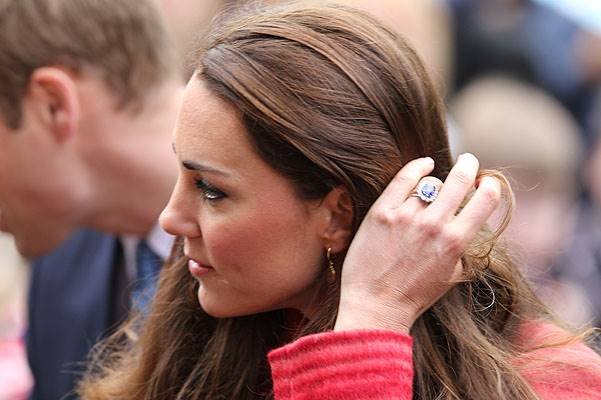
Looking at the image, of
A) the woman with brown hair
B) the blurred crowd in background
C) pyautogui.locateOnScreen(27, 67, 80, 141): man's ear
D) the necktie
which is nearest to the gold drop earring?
the woman with brown hair

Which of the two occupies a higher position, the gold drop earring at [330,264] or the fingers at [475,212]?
the fingers at [475,212]

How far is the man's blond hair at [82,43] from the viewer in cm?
288

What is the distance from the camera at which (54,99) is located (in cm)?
291

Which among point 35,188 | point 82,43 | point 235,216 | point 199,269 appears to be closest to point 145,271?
point 35,188

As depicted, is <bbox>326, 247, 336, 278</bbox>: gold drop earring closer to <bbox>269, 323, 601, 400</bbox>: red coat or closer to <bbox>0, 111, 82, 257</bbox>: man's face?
<bbox>269, 323, 601, 400</bbox>: red coat

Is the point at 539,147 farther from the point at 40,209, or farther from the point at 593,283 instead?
the point at 40,209

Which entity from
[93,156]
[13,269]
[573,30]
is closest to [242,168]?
[93,156]

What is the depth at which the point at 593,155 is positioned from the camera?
5.32 meters

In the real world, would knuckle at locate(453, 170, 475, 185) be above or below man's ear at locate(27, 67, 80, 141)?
above

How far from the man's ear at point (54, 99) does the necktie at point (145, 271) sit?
35cm

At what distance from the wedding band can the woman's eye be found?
327mm

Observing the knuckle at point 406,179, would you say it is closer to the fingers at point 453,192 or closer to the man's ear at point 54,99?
the fingers at point 453,192

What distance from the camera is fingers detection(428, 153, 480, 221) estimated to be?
79.9 inches

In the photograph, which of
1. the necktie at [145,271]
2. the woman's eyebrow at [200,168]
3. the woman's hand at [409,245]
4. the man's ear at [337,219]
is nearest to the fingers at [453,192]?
the woman's hand at [409,245]
